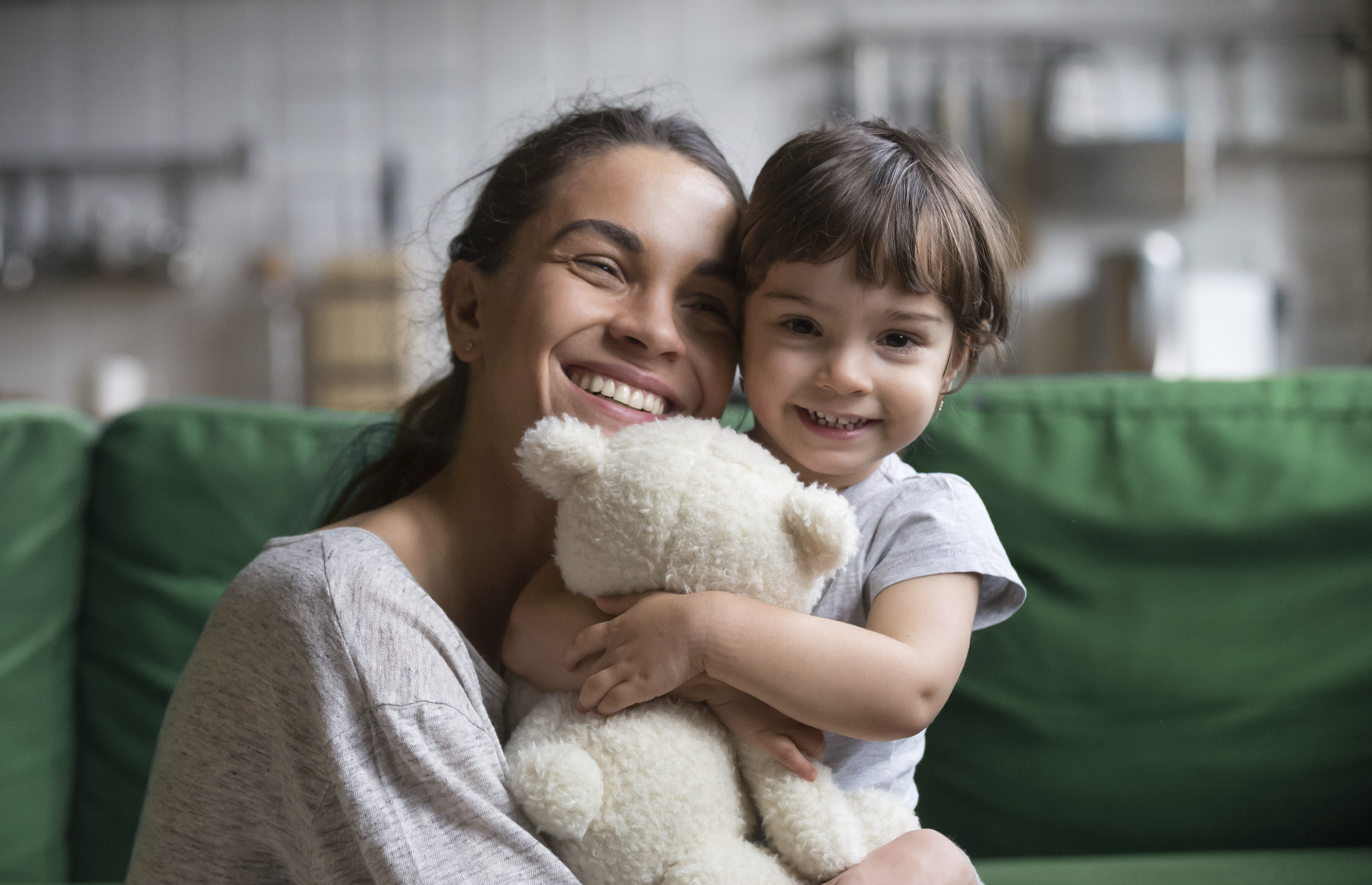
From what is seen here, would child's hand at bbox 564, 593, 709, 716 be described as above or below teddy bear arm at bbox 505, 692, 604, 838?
above

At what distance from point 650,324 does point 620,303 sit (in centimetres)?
4

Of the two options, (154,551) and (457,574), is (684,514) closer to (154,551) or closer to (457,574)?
(457,574)

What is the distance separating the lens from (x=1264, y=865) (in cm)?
102

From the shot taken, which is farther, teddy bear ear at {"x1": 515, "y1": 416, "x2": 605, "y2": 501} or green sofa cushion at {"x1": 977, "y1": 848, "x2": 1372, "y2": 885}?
green sofa cushion at {"x1": 977, "y1": 848, "x2": 1372, "y2": 885}

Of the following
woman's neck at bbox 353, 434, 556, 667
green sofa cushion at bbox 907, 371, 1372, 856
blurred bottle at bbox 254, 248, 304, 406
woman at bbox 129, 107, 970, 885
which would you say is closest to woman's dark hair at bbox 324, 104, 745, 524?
woman at bbox 129, 107, 970, 885

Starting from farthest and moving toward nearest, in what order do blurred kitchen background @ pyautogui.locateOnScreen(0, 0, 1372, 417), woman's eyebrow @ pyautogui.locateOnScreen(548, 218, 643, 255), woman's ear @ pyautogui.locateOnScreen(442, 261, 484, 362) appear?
blurred kitchen background @ pyautogui.locateOnScreen(0, 0, 1372, 417), woman's ear @ pyautogui.locateOnScreen(442, 261, 484, 362), woman's eyebrow @ pyautogui.locateOnScreen(548, 218, 643, 255)

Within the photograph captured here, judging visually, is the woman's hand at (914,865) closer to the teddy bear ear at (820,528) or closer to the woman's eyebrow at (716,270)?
the teddy bear ear at (820,528)

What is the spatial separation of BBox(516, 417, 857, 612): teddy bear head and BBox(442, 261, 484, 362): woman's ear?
0.27 metres

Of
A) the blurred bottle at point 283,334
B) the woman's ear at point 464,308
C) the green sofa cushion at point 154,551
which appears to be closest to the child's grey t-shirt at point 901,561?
the woman's ear at point 464,308

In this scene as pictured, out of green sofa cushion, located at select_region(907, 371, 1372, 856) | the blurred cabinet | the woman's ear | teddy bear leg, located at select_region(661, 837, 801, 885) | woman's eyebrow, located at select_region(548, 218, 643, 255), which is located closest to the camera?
teddy bear leg, located at select_region(661, 837, 801, 885)

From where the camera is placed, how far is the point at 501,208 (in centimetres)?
93

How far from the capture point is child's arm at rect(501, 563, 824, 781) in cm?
67

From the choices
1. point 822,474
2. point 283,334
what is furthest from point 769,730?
point 283,334

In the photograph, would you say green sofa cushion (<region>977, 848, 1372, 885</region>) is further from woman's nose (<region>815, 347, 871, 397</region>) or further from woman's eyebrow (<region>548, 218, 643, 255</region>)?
woman's eyebrow (<region>548, 218, 643, 255</region>)
